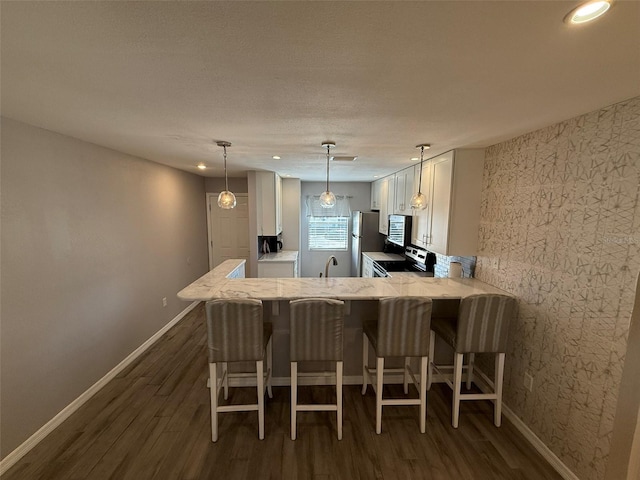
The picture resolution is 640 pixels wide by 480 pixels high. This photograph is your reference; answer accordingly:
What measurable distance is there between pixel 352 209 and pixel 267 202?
2.41 meters

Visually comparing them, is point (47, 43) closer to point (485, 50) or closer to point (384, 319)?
point (485, 50)

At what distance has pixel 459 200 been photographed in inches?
106

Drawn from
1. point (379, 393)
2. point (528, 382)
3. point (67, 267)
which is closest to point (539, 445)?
point (528, 382)

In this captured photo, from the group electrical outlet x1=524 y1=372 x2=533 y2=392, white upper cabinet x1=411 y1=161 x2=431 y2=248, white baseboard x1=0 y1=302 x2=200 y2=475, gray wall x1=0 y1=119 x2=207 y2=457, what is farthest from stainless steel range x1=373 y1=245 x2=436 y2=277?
white baseboard x1=0 y1=302 x2=200 y2=475

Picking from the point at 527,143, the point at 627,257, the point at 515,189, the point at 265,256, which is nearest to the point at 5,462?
the point at 265,256

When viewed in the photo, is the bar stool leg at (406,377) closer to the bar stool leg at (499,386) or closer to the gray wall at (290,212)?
the bar stool leg at (499,386)

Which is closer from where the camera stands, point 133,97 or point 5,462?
point 133,97

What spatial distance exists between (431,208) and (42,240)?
3.57 metres

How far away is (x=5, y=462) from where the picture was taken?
1.80 m

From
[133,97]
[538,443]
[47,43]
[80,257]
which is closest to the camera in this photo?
[47,43]

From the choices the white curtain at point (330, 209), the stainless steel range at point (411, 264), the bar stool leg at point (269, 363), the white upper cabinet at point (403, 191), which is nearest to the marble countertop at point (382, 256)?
the stainless steel range at point (411, 264)

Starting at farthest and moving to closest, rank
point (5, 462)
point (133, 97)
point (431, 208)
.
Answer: point (431, 208) → point (5, 462) → point (133, 97)

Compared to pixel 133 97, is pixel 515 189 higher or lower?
lower

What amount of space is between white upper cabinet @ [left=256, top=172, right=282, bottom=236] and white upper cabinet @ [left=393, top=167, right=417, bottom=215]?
196 centimetres
